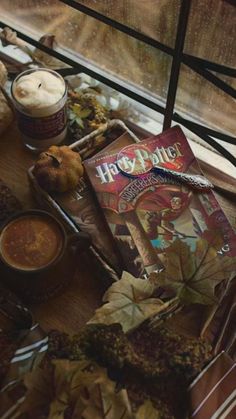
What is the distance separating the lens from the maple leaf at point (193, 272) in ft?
2.91

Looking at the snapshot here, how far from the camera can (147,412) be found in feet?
2.67

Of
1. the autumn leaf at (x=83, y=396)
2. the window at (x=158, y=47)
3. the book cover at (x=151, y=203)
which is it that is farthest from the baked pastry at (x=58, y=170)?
the autumn leaf at (x=83, y=396)

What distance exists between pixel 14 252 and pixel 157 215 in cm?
25

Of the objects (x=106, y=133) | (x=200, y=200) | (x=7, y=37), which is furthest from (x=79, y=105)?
(x=200, y=200)

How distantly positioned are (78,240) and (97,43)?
42 centimetres

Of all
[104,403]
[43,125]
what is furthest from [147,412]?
[43,125]

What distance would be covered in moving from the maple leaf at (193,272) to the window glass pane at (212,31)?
32 centimetres

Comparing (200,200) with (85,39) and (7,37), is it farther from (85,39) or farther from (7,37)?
(7,37)

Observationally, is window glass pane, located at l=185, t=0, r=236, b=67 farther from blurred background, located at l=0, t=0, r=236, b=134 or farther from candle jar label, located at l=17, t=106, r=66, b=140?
candle jar label, located at l=17, t=106, r=66, b=140

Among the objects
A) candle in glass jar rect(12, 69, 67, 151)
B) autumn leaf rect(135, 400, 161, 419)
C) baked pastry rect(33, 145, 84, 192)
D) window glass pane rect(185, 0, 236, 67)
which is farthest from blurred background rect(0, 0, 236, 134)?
autumn leaf rect(135, 400, 161, 419)

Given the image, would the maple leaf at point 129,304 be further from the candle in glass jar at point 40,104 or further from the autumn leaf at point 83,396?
the candle in glass jar at point 40,104

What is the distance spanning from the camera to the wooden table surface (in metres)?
0.96

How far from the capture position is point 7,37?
120 centimetres

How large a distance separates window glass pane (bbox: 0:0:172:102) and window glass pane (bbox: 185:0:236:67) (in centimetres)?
8
